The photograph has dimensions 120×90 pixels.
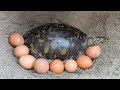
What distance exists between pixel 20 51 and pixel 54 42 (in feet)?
1.01

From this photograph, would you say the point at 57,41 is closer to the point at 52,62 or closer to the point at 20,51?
the point at 52,62

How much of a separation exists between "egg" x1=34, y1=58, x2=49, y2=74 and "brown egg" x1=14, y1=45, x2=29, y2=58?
7.4 inches

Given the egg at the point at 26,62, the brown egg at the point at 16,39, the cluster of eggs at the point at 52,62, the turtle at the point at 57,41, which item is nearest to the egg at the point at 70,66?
the cluster of eggs at the point at 52,62

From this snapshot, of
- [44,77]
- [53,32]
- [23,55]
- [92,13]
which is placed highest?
[92,13]

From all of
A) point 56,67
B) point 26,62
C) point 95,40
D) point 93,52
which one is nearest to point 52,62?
point 56,67

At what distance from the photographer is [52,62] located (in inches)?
105

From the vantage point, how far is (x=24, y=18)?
3129mm

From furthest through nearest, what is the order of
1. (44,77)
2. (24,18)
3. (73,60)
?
(24,18), (73,60), (44,77)

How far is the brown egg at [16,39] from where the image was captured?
9.31 ft

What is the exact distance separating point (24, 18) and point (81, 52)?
2.23ft

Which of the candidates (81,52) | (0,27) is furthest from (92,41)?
(0,27)

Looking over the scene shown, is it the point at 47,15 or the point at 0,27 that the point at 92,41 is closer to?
the point at 47,15

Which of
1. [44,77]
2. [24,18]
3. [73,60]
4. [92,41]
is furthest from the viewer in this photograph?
[24,18]

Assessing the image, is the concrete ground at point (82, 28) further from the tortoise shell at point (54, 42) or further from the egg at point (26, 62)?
the tortoise shell at point (54, 42)
